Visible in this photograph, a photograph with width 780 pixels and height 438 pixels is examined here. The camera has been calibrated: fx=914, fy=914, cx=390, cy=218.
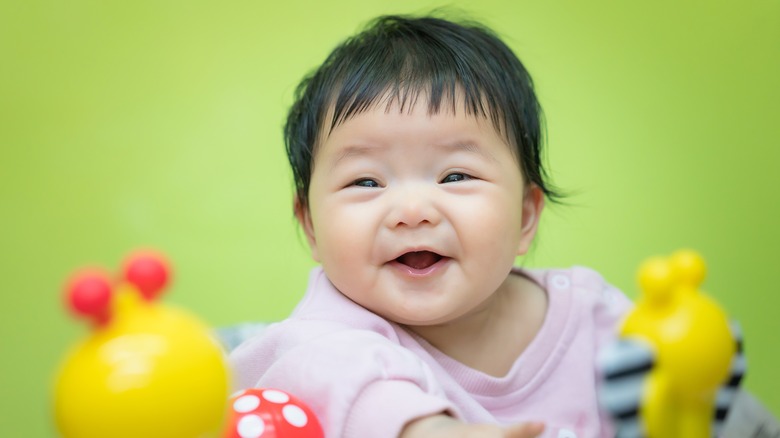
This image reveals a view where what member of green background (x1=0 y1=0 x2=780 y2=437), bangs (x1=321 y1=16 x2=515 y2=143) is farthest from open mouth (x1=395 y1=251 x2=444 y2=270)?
green background (x1=0 y1=0 x2=780 y2=437)

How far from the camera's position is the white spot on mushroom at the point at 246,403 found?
26.2 inches

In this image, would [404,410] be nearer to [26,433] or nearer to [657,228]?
[26,433]

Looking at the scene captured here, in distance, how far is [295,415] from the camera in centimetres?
67

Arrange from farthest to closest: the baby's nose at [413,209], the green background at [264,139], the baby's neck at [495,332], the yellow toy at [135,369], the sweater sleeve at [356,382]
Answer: the green background at [264,139], the baby's neck at [495,332], the baby's nose at [413,209], the sweater sleeve at [356,382], the yellow toy at [135,369]

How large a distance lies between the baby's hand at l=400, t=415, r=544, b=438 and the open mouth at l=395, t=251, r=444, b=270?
9.0 inches

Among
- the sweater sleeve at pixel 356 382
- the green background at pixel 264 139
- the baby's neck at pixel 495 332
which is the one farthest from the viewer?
the green background at pixel 264 139

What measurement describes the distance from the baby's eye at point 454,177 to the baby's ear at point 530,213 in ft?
0.38

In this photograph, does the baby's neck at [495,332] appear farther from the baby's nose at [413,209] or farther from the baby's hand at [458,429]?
the baby's hand at [458,429]

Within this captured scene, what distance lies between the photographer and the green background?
1.46m

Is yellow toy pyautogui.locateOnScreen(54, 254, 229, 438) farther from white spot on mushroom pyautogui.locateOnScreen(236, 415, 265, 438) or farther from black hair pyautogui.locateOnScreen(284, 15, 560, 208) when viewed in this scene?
black hair pyautogui.locateOnScreen(284, 15, 560, 208)

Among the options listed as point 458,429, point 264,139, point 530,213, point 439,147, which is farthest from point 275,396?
point 264,139

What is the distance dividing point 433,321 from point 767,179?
2.68 feet

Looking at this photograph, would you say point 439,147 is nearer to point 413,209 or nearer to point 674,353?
point 413,209

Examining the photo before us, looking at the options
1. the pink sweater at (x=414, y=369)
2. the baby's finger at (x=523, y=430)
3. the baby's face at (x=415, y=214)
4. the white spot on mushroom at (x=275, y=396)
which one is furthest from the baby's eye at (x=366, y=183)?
the baby's finger at (x=523, y=430)
